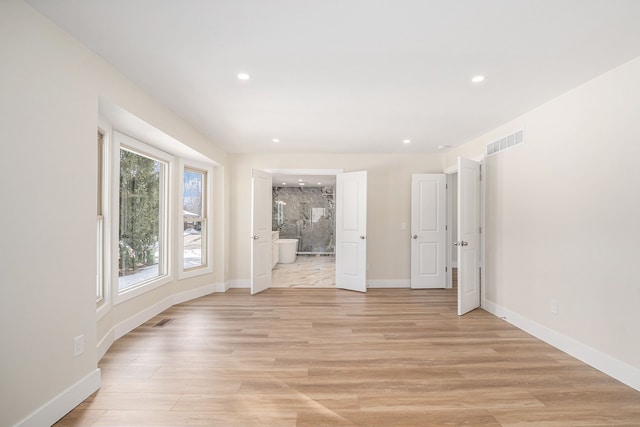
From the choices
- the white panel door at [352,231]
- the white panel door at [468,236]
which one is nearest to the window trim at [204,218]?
the white panel door at [352,231]

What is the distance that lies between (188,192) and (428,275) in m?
4.55

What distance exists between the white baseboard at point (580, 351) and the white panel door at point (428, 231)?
5.46 ft

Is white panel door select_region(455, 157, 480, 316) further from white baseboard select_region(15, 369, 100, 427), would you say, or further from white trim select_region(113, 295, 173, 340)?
white trim select_region(113, 295, 173, 340)

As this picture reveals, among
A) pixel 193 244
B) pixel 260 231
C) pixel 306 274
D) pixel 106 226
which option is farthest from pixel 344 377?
pixel 306 274

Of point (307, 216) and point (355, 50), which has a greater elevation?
point (355, 50)

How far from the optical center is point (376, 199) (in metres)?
5.53

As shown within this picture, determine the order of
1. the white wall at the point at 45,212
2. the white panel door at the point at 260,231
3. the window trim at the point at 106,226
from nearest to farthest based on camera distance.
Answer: the white wall at the point at 45,212, the window trim at the point at 106,226, the white panel door at the point at 260,231

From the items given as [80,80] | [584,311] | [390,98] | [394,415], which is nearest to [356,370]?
[394,415]

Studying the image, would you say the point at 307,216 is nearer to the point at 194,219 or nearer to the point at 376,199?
the point at 376,199

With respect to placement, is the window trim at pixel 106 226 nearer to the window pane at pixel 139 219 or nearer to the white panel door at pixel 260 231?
the window pane at pixel 139 219

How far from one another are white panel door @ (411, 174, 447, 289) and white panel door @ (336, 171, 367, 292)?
97cm

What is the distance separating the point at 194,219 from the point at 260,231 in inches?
44.0

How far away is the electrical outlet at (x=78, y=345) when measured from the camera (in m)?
1.98

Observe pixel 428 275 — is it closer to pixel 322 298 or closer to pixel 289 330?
pixel 322 298
